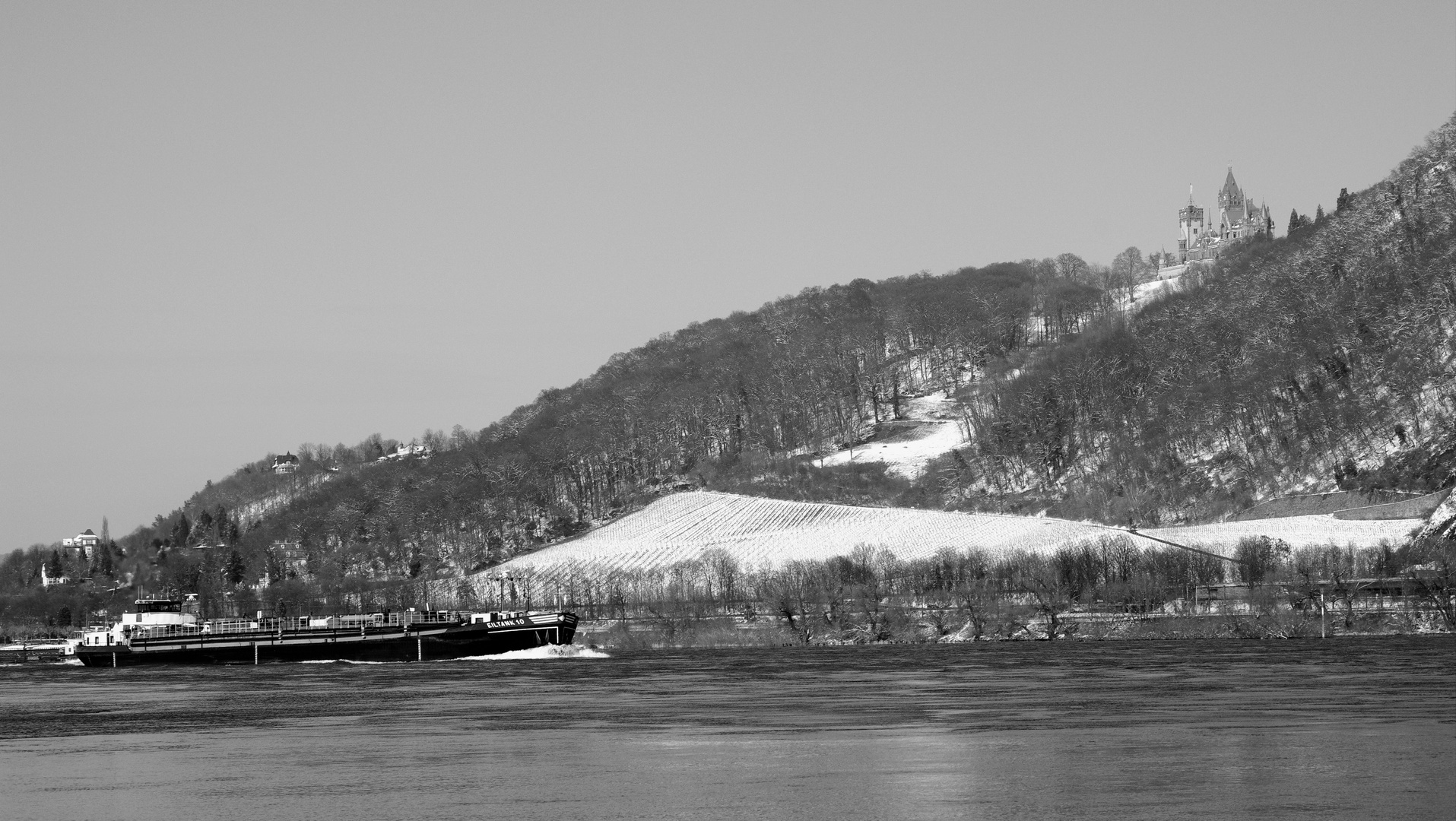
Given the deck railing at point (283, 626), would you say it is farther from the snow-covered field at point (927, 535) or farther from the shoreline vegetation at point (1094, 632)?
the snow-covered field at point (927, 535)

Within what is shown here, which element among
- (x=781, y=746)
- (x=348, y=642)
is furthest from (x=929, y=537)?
(x=781, y=746)

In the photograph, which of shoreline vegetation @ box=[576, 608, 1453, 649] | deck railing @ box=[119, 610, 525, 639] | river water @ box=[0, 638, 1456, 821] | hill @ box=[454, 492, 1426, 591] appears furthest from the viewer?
hill @ box=[454, 492, 1426, 591]

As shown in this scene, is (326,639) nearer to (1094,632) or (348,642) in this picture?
(348,642)

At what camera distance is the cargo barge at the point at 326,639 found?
118m

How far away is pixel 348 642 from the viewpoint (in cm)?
12006

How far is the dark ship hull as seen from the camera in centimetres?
11781

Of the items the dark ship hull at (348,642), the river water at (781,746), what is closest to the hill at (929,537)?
the dark ship hull at (348,642)

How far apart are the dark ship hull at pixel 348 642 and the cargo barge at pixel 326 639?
0.05m

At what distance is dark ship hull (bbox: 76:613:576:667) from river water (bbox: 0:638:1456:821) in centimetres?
3413

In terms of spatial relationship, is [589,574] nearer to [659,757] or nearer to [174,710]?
[174,710]

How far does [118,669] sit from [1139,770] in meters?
96.0

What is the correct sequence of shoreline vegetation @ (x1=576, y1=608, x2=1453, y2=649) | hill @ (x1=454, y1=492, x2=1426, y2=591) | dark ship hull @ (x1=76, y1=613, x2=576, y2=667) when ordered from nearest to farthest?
shoreline vegetation @ (x1=576, y1=608, x2=1453, y2=649)
dark ship hull @ (x1=76, y1=613, x2=576, y2=667)
hill @ (x1=454, y1=492, x2=1426, y2=591)

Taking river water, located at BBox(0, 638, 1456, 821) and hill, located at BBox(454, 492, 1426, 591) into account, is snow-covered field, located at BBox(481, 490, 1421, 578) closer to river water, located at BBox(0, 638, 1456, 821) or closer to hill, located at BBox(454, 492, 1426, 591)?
hill, located at BBox(454, 492, 1426, 591)

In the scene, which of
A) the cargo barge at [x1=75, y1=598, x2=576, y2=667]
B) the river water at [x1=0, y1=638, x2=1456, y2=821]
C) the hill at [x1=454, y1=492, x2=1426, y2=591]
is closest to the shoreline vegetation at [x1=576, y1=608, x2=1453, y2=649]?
the cargo barge at [x1=75, y1=598, x2=576, y2=667]
